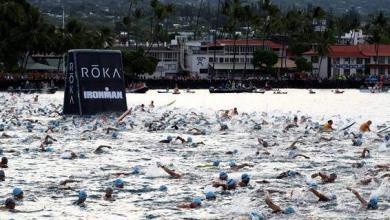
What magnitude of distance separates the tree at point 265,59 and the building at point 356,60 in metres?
15.2

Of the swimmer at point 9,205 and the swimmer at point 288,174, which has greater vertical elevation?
the swimmer at point 9,205

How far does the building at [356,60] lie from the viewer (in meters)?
166

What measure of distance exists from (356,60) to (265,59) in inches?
907

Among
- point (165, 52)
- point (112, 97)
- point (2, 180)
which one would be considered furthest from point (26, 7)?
point (2, 180)

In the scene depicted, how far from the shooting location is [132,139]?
107 ft

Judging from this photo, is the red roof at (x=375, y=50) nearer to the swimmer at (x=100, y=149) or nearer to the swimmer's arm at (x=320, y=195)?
the swimmer at (x=100, y=149)

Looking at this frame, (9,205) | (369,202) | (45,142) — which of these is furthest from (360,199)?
(45,142)

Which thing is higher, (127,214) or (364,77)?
(127,214)

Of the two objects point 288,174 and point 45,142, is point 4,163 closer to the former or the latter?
point 45,142

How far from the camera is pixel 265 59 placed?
15375cm

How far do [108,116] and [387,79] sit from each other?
395 ft

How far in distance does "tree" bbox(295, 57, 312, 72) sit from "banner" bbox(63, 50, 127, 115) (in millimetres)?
115796

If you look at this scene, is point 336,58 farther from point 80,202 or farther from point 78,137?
point 80,202

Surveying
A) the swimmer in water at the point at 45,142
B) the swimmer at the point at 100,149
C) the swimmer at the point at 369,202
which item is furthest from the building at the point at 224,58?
the swimmer at the point at 369,202
